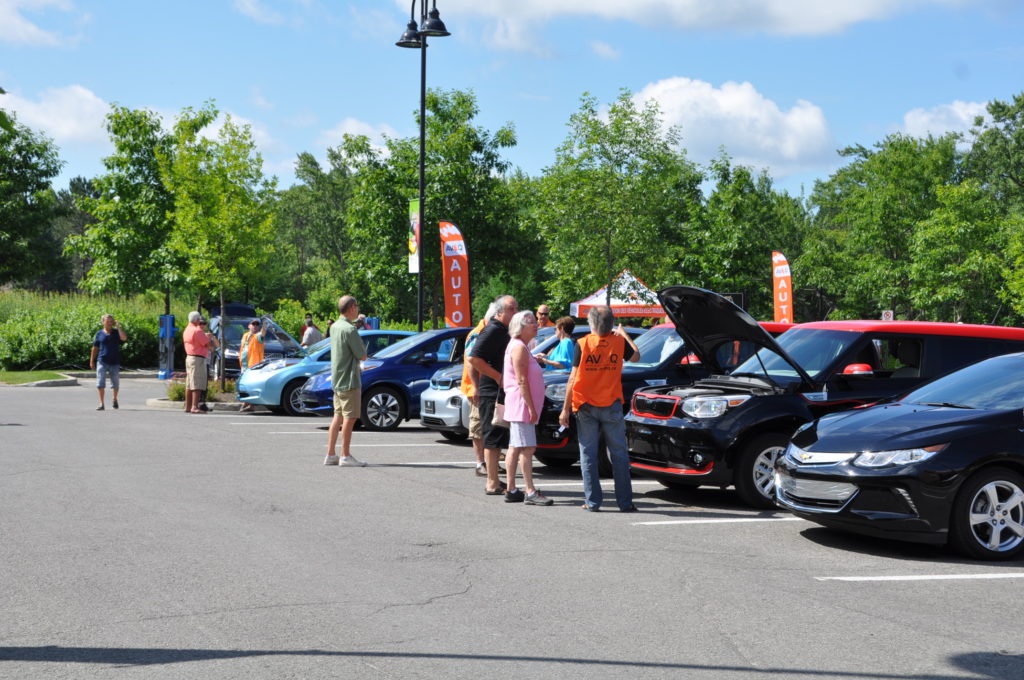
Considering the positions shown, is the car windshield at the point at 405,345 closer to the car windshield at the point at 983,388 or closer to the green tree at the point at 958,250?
the car windshield at the point at 983,388

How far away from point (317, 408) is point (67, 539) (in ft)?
31.8

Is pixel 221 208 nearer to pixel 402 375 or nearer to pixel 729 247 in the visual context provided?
pixel 402 375

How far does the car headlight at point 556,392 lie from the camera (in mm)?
11891

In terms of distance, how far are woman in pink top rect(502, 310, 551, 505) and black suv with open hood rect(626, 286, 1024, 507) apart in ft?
3.36

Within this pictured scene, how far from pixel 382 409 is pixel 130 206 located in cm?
2729

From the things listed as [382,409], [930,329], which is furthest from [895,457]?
[382,409]

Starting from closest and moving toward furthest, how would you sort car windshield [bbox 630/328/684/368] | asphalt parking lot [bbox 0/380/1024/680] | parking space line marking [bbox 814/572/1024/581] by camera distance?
asphalt parking lot [bbox 0/380/1024/680] < parking space line marking [bbox 814/572/1024/581] < car windshield [bbox 630/328/684/368]

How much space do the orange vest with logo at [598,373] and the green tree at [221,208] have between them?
698 inches

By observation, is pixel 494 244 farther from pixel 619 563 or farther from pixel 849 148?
pixel 619 563

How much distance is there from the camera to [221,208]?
26.5 meters

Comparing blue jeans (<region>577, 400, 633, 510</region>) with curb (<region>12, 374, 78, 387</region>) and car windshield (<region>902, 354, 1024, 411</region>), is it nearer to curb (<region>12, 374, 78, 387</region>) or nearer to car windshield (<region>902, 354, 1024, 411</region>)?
car windshield (<region>902, 354, 1024, 411</region>)

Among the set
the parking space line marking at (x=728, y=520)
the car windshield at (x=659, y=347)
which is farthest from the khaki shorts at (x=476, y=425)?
the parking space line marking at (x=728, y=520)

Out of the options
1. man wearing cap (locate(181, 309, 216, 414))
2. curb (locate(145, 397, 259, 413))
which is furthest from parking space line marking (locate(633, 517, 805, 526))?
curb (locate(145, 397, 259, 413))

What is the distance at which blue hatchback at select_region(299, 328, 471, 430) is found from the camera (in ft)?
56.1
